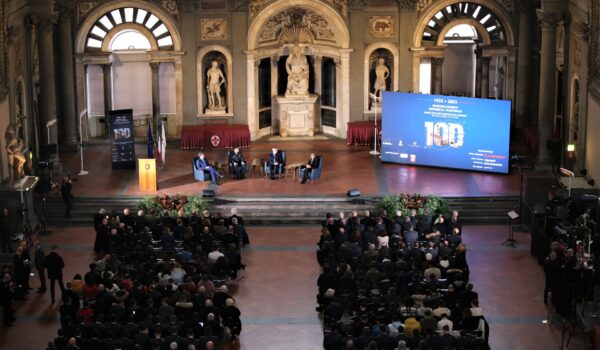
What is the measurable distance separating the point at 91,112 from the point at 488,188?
709 inches

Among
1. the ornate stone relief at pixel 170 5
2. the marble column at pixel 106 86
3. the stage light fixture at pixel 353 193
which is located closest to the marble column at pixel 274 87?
the ornate stone relief at pixel 170 5

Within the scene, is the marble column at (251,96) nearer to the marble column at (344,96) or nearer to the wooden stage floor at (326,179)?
the wooden stage floor at (326,179)

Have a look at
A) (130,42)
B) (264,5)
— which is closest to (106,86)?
(130,42)

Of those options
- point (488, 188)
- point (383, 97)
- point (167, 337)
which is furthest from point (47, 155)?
point (167, 337)

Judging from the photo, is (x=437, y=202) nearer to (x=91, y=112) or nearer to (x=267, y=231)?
(x=267, y=231)

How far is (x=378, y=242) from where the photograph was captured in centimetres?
3153

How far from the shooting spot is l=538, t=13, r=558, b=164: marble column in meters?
40.7

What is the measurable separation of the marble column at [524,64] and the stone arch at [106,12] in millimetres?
13613

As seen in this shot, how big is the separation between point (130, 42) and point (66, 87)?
13.1 ft

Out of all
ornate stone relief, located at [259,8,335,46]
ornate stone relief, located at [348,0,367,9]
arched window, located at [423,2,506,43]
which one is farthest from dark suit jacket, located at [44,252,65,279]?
arched window, located at [423,2,506,43]

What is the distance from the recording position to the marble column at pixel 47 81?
41938 mm

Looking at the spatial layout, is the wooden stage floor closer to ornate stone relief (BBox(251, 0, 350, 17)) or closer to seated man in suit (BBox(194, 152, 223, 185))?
seated man in suit (BBox(194, 152, 223, 185))

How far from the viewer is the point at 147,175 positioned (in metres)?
39.3

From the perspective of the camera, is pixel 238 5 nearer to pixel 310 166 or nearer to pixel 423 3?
pixel 423 3
